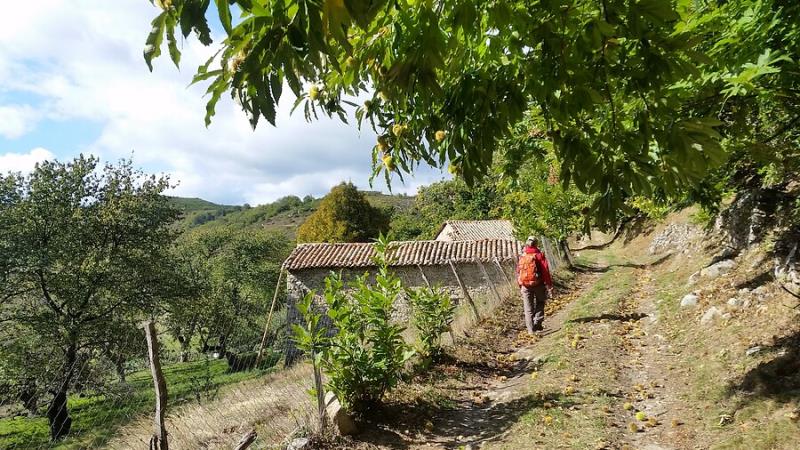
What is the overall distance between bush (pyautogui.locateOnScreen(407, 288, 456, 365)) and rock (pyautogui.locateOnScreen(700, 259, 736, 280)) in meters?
5.29

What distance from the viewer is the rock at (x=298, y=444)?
4695 mm

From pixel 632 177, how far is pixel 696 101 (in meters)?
1.60

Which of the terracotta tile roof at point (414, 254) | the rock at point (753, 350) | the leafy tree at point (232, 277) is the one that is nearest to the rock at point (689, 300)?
the rock at point (753, 350)

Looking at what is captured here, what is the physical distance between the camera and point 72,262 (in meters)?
16.1

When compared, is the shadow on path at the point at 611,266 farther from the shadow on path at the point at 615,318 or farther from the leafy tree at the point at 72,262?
the leafy tree at the point at 72,262

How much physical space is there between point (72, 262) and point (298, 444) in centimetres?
1548

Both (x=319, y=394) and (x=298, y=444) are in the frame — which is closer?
(x=298, y=444)

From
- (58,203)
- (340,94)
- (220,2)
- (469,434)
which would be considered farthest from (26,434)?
(220,2)

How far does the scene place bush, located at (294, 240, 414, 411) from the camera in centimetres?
510

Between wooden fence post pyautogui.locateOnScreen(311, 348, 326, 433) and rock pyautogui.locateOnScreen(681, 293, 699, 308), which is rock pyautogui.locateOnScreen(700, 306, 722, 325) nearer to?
rock pyautogui.locateOnScreen(681, 293, 699, 308)

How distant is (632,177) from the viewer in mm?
1860

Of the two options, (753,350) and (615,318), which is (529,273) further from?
(753,350)

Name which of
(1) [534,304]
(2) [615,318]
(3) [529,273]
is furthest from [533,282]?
(2) [615,318]

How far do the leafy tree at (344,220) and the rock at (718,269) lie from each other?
3198 cm
